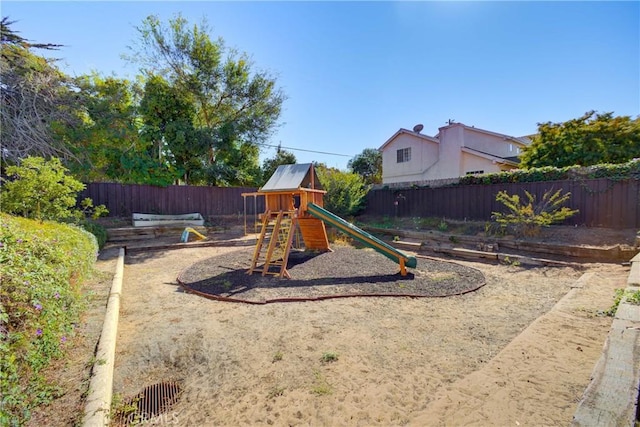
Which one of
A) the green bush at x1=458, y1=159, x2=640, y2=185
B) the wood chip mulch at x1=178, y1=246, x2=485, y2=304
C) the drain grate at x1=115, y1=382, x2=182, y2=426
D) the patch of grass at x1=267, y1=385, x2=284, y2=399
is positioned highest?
the green bush at x1=458, y1=159, x2=640, y2=185

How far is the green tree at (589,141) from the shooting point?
1186cm

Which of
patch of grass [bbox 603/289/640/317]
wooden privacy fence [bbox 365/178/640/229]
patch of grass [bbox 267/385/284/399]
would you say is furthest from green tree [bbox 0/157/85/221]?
wooden privacy fence [bbox 365/178/640/229]

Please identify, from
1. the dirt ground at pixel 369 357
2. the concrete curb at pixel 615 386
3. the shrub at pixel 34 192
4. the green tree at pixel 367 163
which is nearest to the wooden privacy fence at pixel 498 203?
the dirt ground at pixel 369 357

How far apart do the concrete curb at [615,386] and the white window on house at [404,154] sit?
17.5m

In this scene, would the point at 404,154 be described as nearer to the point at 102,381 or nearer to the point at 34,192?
the point at 34,192

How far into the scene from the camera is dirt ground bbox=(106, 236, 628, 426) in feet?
6.74

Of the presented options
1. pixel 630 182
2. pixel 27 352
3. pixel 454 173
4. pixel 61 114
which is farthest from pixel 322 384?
pixel 454 173

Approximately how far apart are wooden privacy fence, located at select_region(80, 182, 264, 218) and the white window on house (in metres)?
10.4

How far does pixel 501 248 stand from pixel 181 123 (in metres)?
14.3

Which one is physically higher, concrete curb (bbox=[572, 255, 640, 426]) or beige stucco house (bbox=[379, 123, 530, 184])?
beige stucco house (bbox=[379, 123, 530, 184])

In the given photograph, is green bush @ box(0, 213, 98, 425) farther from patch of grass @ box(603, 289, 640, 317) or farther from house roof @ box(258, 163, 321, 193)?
patch of grass @ box(603, 289, 640, 317)

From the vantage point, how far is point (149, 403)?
2.23 m

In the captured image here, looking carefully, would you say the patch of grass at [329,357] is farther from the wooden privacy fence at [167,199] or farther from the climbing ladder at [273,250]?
the wooden privacy fence at [167,199]

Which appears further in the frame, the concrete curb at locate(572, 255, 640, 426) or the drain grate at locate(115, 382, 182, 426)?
the drain grate at locate(115, 382, 182, 426)
